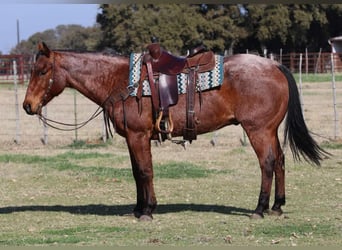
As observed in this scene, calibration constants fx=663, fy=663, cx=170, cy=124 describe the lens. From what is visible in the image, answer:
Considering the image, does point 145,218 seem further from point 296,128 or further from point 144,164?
point 296,128

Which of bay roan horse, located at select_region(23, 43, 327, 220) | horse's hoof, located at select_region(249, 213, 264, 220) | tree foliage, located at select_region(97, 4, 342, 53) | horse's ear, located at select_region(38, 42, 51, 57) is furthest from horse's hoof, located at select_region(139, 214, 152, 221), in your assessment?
tree foliage, located at select_region(97, 4, 342, 53)

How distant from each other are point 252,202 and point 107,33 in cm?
4098

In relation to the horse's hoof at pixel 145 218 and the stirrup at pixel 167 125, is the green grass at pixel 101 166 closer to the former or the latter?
the horse's hoof at pixel 145 218

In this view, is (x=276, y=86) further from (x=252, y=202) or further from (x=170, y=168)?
(x=170, y=168)

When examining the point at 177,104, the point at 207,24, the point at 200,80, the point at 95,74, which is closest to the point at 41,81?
the point at 95,74

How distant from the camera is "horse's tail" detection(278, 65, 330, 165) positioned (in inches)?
310

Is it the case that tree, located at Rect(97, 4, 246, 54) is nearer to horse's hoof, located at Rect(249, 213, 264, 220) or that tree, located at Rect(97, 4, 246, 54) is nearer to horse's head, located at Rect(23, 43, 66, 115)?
horse's head, located at Rect(23, 43, 66, 115)

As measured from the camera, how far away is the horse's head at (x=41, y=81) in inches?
303

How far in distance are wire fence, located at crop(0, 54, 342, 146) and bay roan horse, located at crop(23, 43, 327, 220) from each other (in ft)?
16.9

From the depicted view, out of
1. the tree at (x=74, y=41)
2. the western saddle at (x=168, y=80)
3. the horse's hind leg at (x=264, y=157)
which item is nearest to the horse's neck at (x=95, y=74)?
the western saddle at (x=168, y=80)

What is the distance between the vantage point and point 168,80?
7.52 meters

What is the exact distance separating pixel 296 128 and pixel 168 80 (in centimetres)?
175

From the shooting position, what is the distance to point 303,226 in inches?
277

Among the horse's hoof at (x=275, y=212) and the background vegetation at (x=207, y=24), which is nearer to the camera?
the horse's hoof at (x=275, y=212)
